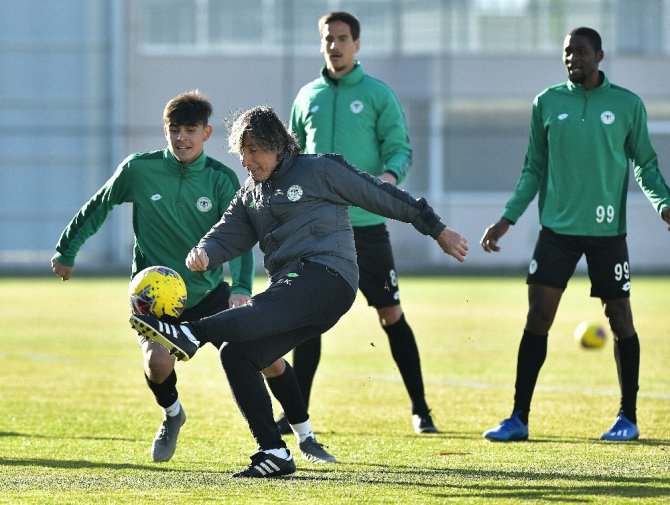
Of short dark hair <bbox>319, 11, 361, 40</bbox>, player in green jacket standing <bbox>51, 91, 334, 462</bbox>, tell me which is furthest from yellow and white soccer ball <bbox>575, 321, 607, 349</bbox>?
player in green jacket standing <bbox>51, 91, 334, 462</bbox>

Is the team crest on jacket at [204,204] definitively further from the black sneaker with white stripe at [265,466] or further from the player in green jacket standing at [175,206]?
the black sneaker with white stripe at [265,466]

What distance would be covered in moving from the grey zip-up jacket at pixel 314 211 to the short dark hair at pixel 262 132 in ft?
0.29

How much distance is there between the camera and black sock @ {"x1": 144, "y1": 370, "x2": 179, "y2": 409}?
7.55 metres

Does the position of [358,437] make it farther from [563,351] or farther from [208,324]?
[563,351]

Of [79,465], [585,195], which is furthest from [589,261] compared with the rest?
[79,465]

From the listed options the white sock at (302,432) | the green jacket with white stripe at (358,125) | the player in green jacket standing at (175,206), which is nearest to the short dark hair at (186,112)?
the player in green jacket standing at (175,206)

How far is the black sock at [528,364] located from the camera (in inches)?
327

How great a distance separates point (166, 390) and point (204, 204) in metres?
0.95

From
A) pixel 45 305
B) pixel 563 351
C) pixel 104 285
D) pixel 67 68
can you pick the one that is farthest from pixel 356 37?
pixel 67 68

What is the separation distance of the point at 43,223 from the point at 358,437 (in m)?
29.9

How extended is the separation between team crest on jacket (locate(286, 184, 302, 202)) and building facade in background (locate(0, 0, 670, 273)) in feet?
96.0

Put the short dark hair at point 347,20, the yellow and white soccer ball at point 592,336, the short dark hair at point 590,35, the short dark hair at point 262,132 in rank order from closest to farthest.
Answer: the short dark hair at point 262,132
the short dark hair at point 590,35
the short dark hair at point 347,20
the yellow and white soccer ball at point 592,336

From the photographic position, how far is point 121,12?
37.3 metres

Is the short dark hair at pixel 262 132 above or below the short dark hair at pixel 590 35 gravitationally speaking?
below
